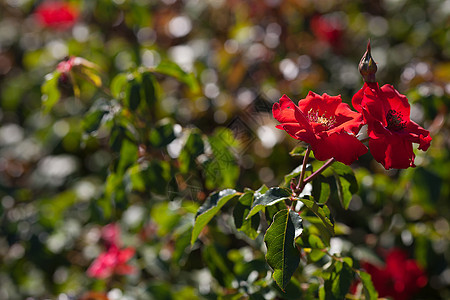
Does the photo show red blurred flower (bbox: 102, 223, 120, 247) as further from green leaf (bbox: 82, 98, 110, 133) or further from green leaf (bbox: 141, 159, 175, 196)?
green leaf (bbox: 82, 98, 110, 133)

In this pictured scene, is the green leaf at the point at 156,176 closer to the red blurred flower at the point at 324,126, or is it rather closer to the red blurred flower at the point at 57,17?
the red blurred flower at the point at 324,126

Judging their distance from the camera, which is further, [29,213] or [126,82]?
[29,213]

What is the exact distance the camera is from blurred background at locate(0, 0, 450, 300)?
1.86 metres

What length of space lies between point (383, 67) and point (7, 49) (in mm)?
2303

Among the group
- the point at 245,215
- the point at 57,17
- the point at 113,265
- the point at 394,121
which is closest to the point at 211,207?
the point at 245,215

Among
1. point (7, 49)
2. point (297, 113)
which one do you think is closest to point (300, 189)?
point (297, 113)

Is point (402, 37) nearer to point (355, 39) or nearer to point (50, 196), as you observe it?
point (355, 39)

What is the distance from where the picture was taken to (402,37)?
2717 millimetres

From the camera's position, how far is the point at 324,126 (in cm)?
105

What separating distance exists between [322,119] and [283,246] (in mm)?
304

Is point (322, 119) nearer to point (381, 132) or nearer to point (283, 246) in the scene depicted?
point (381, 132)

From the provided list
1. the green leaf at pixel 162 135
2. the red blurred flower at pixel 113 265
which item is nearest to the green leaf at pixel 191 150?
the green leaf at pixel 162 135

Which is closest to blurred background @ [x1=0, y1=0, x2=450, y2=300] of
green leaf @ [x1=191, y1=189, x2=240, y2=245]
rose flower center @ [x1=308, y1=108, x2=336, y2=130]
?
green leaf @ [x1=191, y1=189, x2=240, y2=245]

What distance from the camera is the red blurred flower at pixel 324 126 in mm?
978
